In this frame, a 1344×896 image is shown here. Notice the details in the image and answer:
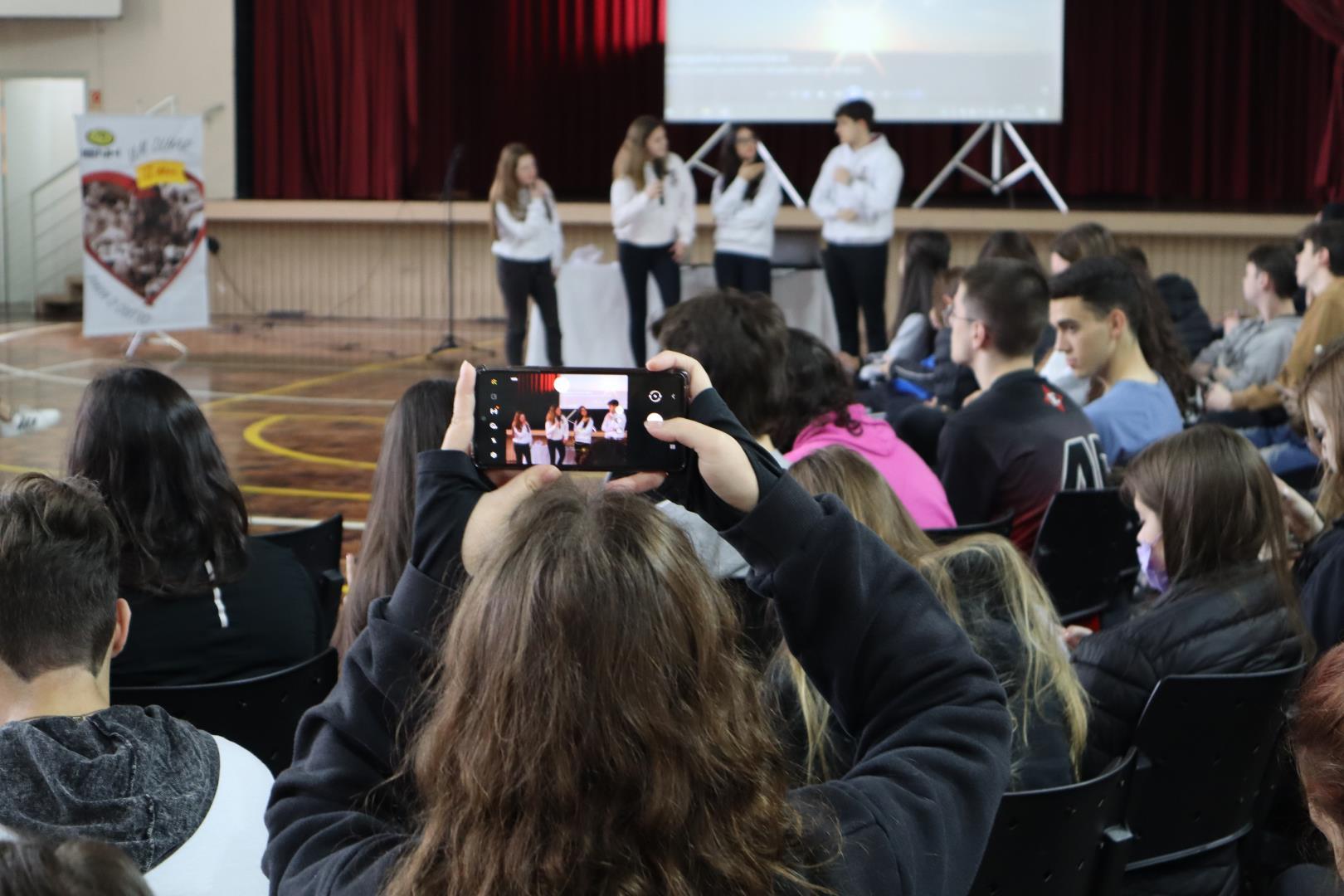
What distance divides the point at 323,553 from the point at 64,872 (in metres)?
2.45

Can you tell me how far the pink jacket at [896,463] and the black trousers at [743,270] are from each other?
5.20 meters

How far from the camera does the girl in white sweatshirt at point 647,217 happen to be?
26.8 feet

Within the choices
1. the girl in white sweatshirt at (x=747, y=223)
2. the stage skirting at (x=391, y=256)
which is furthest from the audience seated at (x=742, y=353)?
the stage skirting at (x=391, y=256)

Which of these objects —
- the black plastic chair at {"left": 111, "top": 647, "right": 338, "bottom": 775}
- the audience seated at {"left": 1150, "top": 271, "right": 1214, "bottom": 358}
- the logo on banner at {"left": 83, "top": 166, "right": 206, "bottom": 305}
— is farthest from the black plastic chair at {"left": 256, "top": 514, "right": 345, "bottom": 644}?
the logo on banner at {"left": 83, "top": 166, "right": 206, "bottom": 305}

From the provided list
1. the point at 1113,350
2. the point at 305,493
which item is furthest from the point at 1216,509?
the point at 305,493

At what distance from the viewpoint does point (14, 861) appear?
699mm

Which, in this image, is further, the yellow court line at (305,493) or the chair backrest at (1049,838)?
the yellow court line at (305,493)

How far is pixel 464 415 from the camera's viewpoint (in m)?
1.24

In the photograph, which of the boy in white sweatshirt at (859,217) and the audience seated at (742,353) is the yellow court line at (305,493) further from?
the boy in white sweatshirt at (859,217)

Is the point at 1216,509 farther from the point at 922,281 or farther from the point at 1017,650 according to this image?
the point at 922,281

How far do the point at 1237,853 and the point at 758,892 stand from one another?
62.6 inches

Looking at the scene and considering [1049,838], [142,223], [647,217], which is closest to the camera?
[1049,838]

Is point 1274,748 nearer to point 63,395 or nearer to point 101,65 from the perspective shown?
point 63,395

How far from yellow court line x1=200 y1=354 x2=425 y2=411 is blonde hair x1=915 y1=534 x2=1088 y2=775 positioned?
604 centimetres
